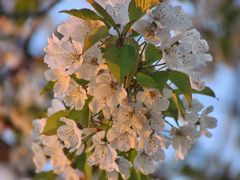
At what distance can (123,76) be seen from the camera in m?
1.47

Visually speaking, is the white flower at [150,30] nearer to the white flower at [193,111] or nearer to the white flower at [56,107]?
the white flower at [193,111]

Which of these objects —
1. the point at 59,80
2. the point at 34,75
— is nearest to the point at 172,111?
the point at 59,80

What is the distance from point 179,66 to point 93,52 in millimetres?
248

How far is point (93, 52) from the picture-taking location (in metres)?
1.55

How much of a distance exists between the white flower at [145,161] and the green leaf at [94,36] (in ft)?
1.25

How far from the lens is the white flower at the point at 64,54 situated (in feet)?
5.12

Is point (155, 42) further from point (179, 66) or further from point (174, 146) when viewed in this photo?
point (174, 146)

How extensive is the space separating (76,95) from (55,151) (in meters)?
0.30

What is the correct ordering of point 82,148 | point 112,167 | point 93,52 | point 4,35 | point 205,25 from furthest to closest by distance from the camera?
point 205,25
point 4,35
point 82,148
point 112,167
point 93,52

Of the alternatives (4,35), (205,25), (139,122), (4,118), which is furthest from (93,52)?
(205,25)

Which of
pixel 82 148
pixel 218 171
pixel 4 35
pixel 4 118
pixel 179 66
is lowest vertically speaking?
pixel 218 171

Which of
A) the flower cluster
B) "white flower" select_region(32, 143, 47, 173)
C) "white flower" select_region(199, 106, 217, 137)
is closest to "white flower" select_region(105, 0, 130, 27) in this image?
the flower cluster

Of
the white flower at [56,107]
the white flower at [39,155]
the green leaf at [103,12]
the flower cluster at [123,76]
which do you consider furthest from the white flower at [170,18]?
the white flower at [39,155]

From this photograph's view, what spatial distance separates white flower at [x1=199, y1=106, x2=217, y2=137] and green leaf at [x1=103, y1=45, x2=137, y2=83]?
416mm
